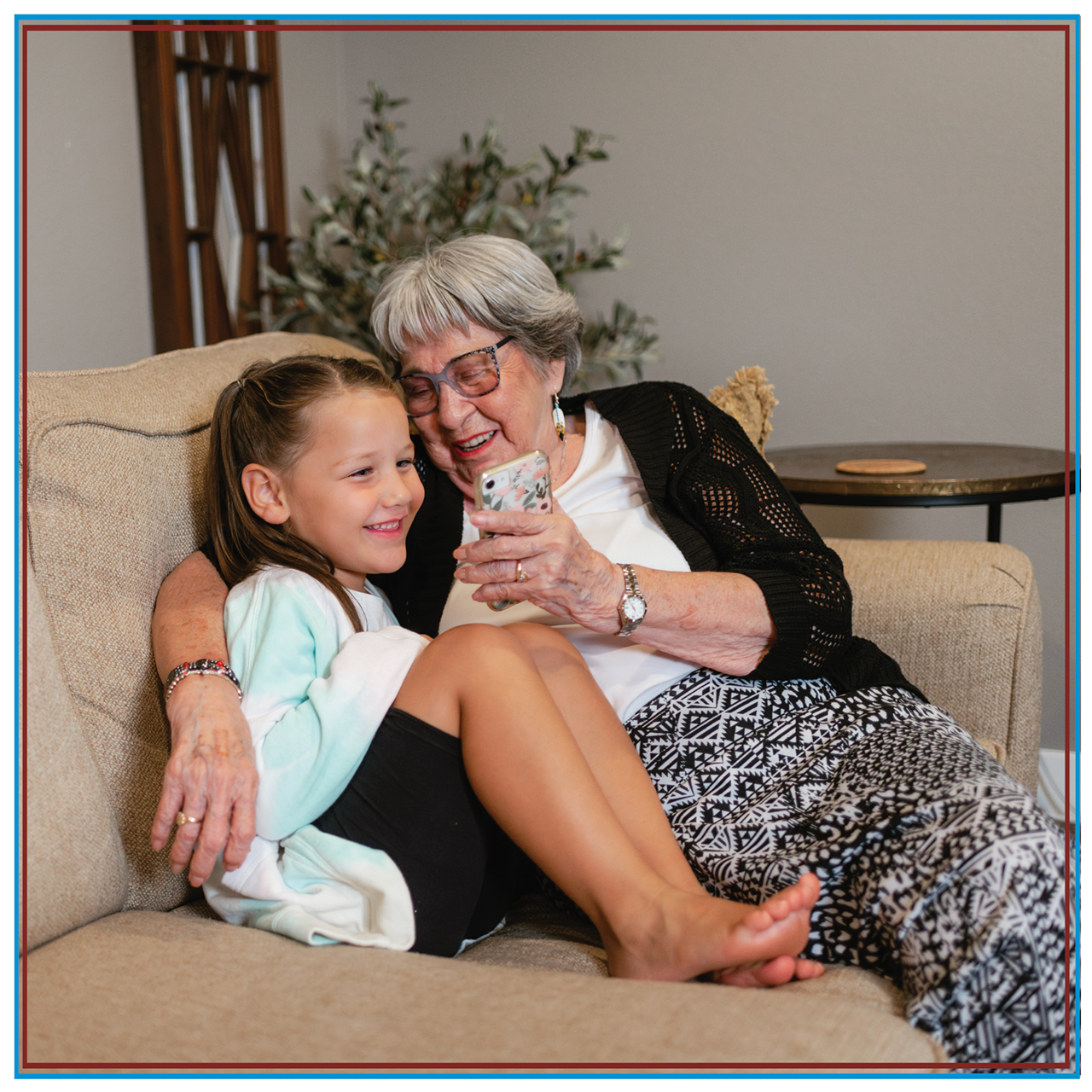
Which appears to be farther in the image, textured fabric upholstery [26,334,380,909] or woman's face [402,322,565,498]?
woman's face [402,322,565,498]

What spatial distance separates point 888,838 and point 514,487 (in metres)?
0.53

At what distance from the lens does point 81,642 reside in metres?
1.15

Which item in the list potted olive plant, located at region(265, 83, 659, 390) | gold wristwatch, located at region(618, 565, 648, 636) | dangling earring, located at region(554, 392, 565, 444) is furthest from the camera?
potted olive plant, located at region(265, 83, 659, 390)

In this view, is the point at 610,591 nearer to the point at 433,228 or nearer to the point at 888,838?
the point at 888,838

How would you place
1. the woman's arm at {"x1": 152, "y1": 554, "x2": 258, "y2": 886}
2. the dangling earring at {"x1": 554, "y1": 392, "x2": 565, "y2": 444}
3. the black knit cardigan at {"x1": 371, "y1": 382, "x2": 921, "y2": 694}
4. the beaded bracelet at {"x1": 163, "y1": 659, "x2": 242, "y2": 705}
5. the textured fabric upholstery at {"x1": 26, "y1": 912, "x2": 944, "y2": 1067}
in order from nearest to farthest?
the textured fabric upholstery at {"x1": 26, "y1": 912, "x2": 944, "y2": 1067}
the woman's arm at {"x1": 152, "y1": 554, "x2": 258, "y2": 886}
the beaded bracelet at {"x1": 163, "y1": 659, "x2": 242, "y2": 705}
the black knit cardigan at {"x1": 371, "y1": 382, "x2": 921, "y2": 694}
the dangling earring at {"x1": 554, "y1": 392, "x2": 565, "y2": 444}

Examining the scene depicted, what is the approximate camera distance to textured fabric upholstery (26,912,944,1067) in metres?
0.83

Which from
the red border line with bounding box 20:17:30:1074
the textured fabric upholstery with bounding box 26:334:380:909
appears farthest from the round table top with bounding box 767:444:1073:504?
the red border line with bounding box 20:17:30:1074

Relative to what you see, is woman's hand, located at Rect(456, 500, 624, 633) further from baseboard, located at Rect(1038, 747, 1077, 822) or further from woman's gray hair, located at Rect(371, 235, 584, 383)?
baseboard, located at Rect(1038, 747, 1077, 822)

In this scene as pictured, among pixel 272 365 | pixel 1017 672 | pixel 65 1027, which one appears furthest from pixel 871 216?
pixel 65 1027

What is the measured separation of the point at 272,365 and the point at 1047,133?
2.12m

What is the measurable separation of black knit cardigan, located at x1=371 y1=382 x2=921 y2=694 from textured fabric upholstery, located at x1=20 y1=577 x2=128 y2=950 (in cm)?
50

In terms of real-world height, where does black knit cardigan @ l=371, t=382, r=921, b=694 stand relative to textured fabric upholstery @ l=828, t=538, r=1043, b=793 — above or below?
above

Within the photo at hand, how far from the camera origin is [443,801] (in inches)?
44.1

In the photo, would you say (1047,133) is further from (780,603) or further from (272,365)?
(272,365)
